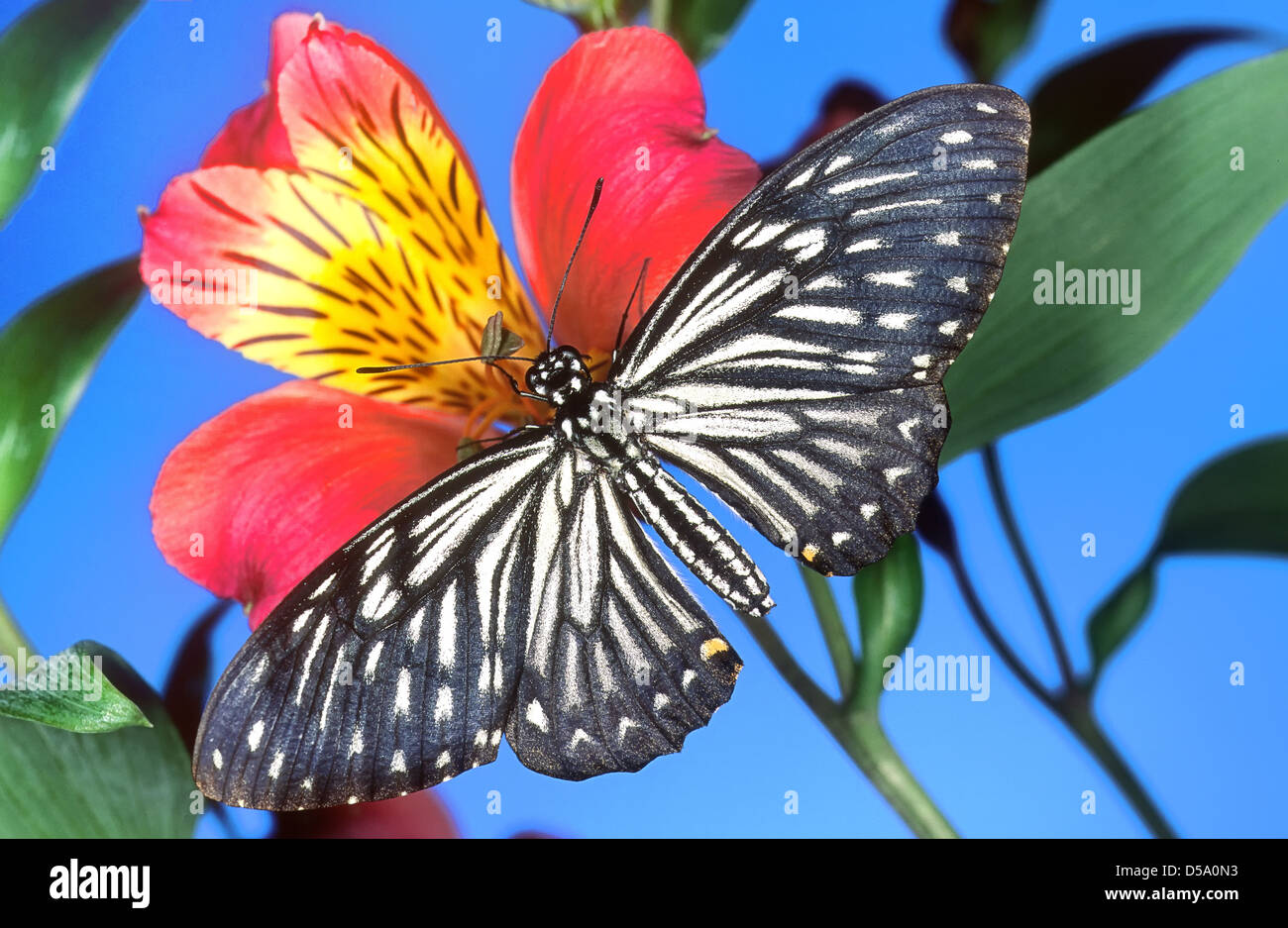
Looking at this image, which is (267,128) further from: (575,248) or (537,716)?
(537,716)

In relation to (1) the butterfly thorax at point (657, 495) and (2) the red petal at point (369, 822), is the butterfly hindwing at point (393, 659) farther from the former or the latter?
(2) the red petal at point (369, 822)

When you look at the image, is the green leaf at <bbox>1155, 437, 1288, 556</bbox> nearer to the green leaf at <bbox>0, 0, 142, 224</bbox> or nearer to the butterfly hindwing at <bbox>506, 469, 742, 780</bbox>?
the butterfly hindwing at <bbox>506, 469, 742, 780</bbox>

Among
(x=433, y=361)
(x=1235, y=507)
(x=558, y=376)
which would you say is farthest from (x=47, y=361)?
(x=1235, y=507)

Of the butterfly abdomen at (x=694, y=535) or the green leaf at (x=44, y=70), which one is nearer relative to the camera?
the butterfly abdomen at (x=694, y=535)

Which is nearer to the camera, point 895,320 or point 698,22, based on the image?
point 895,320

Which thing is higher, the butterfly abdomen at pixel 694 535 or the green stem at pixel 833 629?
the butterfly abdomen at pixel 694 535

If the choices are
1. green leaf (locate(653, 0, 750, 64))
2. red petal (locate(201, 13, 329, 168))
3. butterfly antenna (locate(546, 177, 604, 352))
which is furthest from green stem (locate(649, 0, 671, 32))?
red petal (locate(201, 13, 329, 168))

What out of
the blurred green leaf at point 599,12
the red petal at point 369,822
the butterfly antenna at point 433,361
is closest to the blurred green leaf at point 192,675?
the red petal at point 369,822
